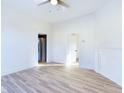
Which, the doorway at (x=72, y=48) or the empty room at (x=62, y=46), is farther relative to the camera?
the doorway at (x=72, y=48)

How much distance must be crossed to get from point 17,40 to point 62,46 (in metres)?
3.39

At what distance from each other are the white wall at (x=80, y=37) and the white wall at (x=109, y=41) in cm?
61

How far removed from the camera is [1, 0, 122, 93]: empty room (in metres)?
4.07

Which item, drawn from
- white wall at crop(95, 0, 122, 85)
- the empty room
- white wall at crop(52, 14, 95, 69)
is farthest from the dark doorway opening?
white wall at crop(95, 0, 122, 85)

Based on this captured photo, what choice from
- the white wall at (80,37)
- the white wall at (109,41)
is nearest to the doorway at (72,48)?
the white wall at (80,37)

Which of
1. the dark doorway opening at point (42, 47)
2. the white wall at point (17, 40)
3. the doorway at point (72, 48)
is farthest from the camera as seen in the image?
the dark doorway opening at point (42, 47)

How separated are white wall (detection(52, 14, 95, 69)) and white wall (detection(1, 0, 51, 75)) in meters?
1.73

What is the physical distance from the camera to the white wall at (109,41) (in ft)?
13.6

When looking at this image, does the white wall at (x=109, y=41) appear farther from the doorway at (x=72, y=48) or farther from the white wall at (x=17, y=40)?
the white wall at (x=17, y=40)

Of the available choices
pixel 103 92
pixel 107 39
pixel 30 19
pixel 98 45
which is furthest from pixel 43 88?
pixel 30 19

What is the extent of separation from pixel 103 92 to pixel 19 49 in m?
4.21

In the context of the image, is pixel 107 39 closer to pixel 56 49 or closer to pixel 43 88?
pixel 43 88

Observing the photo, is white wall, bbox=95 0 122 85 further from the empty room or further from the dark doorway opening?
the dark doorway opening

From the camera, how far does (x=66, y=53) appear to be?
8383 mm
